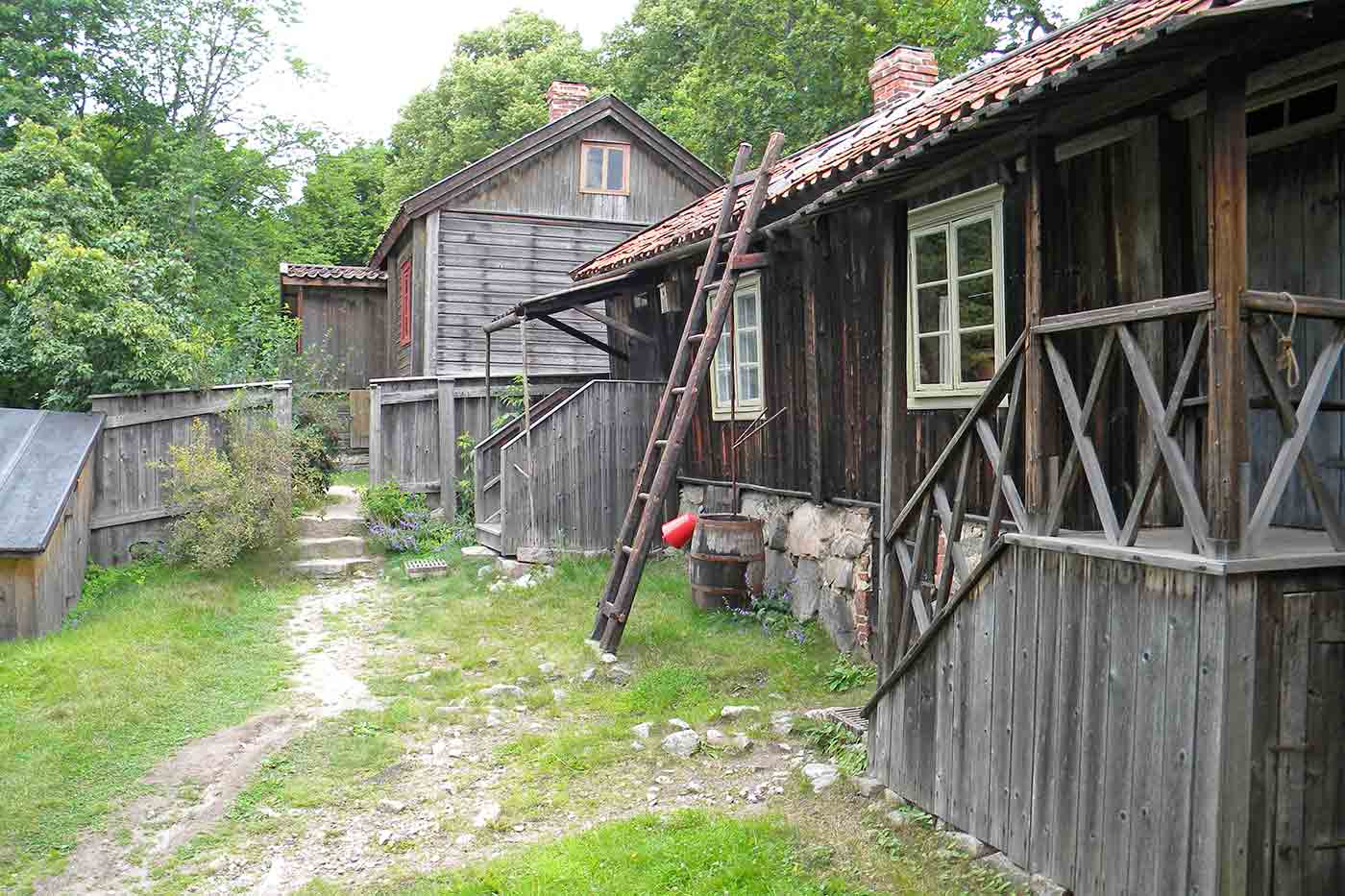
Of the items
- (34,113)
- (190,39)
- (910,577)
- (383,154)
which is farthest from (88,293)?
(383,154)

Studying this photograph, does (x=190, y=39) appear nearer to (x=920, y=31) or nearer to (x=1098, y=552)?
(x=920, y=31)

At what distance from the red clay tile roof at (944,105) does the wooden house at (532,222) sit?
220 inches

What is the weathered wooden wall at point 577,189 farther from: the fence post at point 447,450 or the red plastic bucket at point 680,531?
the red plastic bucket at point 680,531

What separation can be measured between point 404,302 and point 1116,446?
1640 cm

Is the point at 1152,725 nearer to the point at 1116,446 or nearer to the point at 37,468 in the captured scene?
the point at 1116,446

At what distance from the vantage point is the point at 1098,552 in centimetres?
Answer: 407

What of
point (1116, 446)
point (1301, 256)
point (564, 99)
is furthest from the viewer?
point (564, 99)

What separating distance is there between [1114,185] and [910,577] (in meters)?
2.63

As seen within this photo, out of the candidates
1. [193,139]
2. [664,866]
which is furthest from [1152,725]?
[193,139]

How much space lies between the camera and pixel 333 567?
465 inches

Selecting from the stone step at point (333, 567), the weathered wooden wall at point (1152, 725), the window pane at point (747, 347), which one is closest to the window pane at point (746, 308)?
the window pane at point (747, 347)

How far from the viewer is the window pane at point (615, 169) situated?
720 inches

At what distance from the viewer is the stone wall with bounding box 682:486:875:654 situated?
326 inches

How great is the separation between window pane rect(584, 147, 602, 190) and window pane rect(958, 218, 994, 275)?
12315mm
